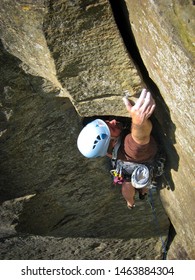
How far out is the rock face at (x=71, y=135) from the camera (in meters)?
4.93

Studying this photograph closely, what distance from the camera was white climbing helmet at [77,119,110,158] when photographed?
19.3ft

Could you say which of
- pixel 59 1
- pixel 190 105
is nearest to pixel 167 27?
pixel 190 105

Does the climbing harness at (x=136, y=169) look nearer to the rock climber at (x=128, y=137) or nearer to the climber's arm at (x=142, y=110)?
the rock climber at (x=128, y=137)

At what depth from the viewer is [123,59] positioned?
5152 millimetres

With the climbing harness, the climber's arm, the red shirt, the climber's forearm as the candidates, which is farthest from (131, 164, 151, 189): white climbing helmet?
the climber's arm

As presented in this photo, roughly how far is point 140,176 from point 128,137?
0.83 metres

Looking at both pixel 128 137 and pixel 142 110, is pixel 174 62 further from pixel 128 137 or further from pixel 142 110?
pixel 128 137

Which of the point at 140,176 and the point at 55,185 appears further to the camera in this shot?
the point at 55,185

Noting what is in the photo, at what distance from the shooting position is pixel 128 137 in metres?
5.86

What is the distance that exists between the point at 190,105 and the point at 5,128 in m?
3.02

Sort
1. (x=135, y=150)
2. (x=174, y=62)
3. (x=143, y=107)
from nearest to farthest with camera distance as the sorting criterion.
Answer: (x=174, y=62) < (x=143, y=107) < (x=135, y=150)

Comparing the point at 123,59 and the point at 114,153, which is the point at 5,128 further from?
the point at 123,59

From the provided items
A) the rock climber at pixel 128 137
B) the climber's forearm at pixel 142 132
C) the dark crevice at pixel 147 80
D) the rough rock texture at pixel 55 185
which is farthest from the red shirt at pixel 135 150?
the rough rock texture at pixel 55 185

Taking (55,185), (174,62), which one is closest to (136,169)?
(55,185)
